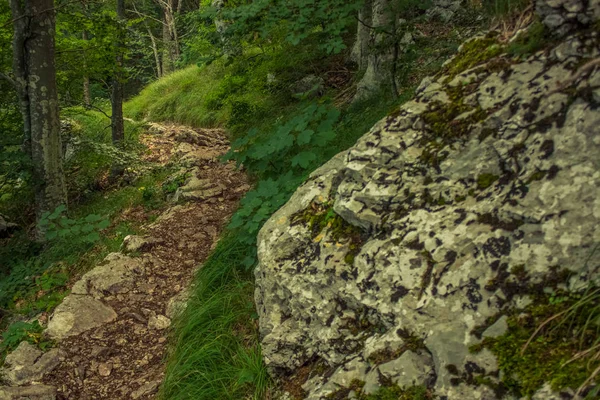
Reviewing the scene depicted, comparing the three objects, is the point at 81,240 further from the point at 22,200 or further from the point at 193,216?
the point at 22,200

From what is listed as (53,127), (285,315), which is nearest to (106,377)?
(285,315)

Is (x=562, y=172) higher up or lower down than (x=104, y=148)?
higher up

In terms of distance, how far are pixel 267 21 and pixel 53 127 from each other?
4321mm

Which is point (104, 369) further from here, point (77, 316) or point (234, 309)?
point (234, 309)

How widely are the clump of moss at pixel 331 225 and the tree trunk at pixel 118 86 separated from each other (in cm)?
709

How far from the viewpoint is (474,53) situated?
8.45 feet

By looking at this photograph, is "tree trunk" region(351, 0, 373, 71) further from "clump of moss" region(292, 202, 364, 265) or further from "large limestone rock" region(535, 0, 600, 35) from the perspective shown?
"large limestone rock" region(535, 0, 600, 35)

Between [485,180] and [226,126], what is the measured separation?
9913 mm

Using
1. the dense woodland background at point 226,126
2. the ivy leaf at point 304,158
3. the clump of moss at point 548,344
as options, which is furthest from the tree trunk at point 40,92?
the clump of moss at point 548,344

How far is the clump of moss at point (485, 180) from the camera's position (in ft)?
6.87

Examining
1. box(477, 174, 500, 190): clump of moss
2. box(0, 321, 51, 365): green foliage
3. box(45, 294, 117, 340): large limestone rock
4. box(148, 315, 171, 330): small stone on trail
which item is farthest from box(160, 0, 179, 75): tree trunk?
box(477, 174, 500, 190): clump of moss

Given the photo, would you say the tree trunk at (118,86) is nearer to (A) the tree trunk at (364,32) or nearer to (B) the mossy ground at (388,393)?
(A) the tree trunk at (364,32)

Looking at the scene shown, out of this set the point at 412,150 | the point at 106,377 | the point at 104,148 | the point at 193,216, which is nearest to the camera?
the point at 412,150

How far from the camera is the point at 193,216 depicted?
646 centimetres
